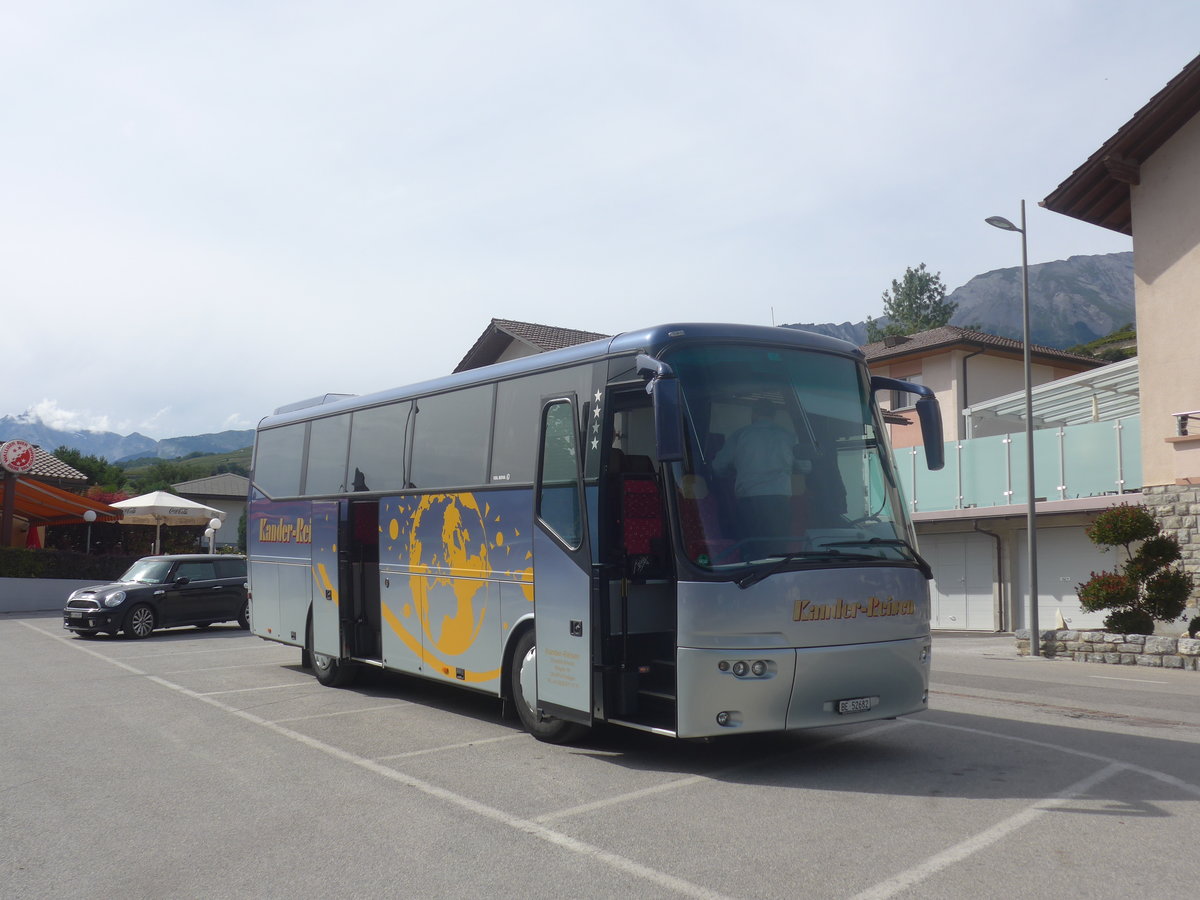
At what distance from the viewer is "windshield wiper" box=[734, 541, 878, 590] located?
23.7ft

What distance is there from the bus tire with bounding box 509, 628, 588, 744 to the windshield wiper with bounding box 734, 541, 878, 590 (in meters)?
2.19

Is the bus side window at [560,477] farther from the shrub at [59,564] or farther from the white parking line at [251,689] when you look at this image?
the shrub at [59,564]

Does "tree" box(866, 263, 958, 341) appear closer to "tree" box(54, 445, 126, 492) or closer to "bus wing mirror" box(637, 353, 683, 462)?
"tree" box(54, 445, 126, 492)

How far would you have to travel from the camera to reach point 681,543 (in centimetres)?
735

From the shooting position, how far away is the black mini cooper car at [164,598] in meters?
21.2

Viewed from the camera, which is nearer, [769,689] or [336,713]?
[769,689]

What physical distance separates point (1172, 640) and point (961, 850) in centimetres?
1340

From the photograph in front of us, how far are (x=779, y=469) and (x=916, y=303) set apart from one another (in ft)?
282

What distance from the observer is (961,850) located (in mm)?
5543

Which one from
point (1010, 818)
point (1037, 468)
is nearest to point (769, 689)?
point (1010, 818)

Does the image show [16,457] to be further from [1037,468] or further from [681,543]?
[681,543]

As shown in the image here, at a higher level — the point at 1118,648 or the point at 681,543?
the point at 681,543

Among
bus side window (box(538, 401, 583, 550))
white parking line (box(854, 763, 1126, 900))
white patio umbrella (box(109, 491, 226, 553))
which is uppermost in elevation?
white patio umbrella (box(109, 491, 226, 553))

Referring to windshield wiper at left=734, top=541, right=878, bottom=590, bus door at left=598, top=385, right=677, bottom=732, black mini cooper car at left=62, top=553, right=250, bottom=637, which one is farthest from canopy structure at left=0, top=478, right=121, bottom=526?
windshield wiper at left=734, top=541, right=878, bottom=590
